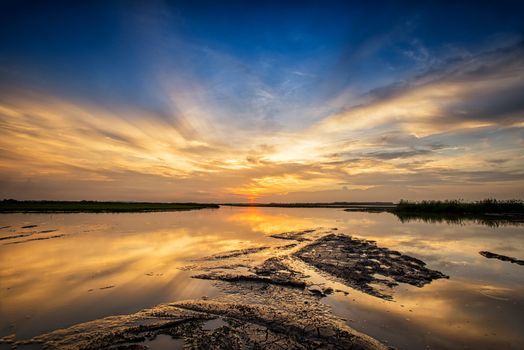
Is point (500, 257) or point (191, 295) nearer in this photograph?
point (191, 295)

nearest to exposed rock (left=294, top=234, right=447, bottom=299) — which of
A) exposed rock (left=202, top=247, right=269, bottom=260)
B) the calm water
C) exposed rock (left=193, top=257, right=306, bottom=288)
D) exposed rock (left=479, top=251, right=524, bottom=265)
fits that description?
the calm water

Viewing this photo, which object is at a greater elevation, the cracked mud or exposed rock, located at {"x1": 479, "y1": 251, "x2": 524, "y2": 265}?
exposed rock, located at {"x1": 479, "y1": 251, "x2": 524, "y2": 265}

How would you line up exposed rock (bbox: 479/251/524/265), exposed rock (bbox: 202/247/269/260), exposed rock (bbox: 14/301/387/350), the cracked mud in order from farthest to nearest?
exposed rock (bbox: 202/247/269/260)
exposed rock (bbox: 479/251/524/265)
the cracked mud
exposed rock (bbox: 14/301/387/350)

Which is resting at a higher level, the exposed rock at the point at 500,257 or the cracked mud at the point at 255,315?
the exposed rock at the point at 500,257

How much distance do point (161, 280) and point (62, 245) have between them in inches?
458

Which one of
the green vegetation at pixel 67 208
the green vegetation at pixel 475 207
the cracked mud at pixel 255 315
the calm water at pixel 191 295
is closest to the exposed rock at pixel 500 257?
the calm water at pixel 191 295

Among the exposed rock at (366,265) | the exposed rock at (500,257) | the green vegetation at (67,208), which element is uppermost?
the green vegetation at (67,208)

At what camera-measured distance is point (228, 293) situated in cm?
953

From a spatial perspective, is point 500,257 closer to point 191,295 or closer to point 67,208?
point 191,295

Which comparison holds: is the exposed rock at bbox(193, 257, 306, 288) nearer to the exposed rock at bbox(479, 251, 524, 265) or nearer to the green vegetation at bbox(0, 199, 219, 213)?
the exposed rock at bbox(479, 251, 524, 265)

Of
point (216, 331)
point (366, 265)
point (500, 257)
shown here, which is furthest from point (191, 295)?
point (500, 257)

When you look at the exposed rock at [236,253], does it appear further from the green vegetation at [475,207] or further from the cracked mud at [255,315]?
the green vegetation at [475,207]

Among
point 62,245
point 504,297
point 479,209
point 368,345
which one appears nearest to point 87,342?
point 368,345

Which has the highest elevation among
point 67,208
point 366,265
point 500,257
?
point 67,208
